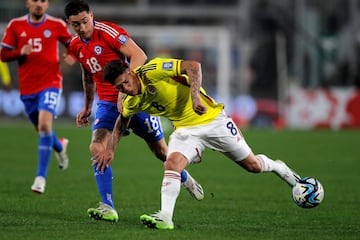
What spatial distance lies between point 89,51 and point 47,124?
2779 mm

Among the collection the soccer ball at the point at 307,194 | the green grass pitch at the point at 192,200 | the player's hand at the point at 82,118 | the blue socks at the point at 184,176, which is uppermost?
the player's hand at the point at 82,118

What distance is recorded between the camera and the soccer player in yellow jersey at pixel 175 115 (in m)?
8.33

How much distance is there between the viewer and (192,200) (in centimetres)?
1151

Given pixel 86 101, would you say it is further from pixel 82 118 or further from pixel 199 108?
pixel 199 108

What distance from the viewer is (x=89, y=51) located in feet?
31.5

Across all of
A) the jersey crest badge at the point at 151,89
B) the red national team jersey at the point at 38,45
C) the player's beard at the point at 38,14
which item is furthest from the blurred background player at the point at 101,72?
the player's beard at the point at 38,14

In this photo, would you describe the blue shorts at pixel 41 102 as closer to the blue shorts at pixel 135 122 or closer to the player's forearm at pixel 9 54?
the player's forearm at pixel 9 54

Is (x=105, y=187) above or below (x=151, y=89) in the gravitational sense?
below

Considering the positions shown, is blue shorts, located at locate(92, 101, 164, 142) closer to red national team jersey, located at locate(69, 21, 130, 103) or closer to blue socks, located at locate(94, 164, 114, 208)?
red national team jersey, located at locate(69, 21, 130, 103)

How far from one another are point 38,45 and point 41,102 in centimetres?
85

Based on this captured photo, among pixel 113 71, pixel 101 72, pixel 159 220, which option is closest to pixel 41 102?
pixel 101 72

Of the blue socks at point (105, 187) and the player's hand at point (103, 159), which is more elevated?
the player's hand at point (103, 159)

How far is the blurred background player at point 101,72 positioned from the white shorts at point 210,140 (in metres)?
0.80

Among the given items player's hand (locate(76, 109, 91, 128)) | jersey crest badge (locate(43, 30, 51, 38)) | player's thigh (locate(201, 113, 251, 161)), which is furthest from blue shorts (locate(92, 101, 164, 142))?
jersey crest badge (locate(43, 30, 51, 38))
